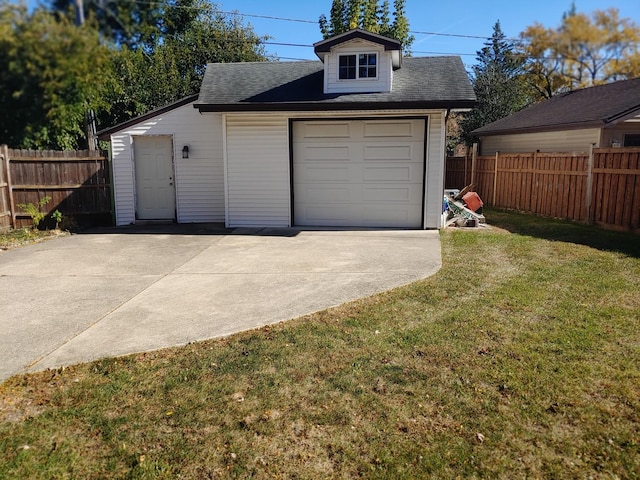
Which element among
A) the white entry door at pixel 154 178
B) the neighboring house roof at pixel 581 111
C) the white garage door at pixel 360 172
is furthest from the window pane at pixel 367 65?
the neighboring house roof at pixel 581 111

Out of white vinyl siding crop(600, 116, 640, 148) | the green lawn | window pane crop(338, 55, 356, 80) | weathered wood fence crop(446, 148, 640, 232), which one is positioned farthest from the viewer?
white vinyl siding crop(600, 116, 640, 148)

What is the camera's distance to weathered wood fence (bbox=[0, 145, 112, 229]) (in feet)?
34.1

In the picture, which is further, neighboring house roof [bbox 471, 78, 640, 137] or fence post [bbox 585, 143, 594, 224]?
neighboring house roof [bbox 471, 78, 640, 137]

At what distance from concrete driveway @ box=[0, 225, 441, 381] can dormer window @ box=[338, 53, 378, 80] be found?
3568mm

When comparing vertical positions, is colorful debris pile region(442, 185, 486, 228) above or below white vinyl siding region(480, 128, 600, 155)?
below

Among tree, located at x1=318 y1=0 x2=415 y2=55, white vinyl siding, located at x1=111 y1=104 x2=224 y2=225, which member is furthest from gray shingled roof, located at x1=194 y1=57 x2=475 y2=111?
tree, located at x1=318 y1=0 x2=415 y2=55

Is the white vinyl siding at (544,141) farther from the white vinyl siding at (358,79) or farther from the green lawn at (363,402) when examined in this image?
the green lawn at (363,402)

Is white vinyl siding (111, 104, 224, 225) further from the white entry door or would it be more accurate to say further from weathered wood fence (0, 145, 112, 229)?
weathered wood fence (0, 145, 112, 229)

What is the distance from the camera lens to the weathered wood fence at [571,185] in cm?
991

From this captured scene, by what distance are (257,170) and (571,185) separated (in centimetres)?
751

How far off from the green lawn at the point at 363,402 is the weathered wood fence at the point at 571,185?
18.9ft

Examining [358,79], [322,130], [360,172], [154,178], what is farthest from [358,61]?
[154,178]

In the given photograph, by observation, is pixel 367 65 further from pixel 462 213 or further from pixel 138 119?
pixel 138 119

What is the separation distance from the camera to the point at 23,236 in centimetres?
987
